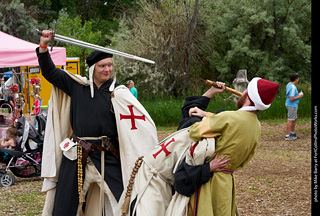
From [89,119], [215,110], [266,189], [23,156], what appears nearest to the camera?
[89,119]

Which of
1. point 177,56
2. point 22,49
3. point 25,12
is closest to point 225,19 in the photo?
point 177,56

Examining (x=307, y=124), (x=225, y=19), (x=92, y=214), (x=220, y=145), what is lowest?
(x=307, y=124)

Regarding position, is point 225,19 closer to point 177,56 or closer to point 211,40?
point 211,40

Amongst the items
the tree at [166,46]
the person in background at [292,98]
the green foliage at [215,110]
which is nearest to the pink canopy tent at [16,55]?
the person in background at [292,98]

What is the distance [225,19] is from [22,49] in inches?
447

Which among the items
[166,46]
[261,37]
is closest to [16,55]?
[166,46]

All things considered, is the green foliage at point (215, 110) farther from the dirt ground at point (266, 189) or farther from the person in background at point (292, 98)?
the dirt ground at point (266, 189)

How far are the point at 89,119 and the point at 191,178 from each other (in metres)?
1.25

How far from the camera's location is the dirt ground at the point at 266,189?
6270mm

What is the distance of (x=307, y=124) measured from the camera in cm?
1434

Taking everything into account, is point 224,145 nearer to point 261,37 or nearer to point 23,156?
point 23,156

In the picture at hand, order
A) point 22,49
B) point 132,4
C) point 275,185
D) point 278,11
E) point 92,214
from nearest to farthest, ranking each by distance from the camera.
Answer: point 92,214
point 275,185
point 22,49
point 278,11
point 132,4

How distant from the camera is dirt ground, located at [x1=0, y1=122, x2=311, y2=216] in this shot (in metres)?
6.27

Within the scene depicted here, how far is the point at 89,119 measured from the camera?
3893 mm
